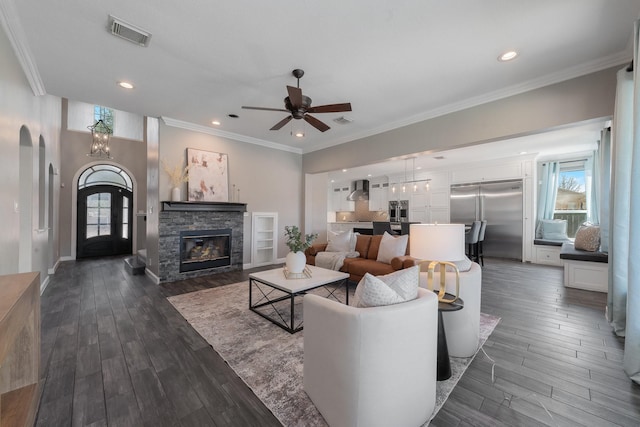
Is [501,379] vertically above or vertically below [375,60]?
below

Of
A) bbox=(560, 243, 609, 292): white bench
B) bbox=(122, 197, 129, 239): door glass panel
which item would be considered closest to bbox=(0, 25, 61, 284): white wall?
bbox=(122, 197, 129, 239): door glass panel

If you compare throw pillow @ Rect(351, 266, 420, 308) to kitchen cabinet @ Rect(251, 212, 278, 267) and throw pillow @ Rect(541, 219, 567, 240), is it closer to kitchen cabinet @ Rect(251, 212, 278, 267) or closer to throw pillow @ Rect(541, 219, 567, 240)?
kitchen cabinet @ Rect(251, 212, 278, 267)

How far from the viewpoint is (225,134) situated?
530cm

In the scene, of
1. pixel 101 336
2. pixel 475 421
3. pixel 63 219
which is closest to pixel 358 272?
pixel 475 421

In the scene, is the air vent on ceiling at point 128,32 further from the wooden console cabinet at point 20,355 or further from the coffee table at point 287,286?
the coffee table at point 287,286

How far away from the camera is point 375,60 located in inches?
109

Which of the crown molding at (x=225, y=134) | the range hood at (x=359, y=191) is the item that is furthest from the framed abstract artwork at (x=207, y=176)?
the range hood at (x=359, y=191)

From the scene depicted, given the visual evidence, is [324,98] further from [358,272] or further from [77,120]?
[77,120]

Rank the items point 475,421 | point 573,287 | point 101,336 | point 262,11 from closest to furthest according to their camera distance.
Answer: point 475,421
point 262,11
point 101,336
point 573,287

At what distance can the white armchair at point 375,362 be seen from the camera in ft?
4.17

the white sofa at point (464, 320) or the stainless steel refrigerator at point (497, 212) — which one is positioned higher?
the stainless steel refrigerator at point (497, 212)

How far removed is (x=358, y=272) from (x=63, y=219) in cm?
789

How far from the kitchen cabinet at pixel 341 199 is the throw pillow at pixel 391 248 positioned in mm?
6078

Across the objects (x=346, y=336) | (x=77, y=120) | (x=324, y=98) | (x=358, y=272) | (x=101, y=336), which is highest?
(x=77, y=120)
